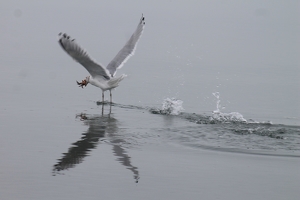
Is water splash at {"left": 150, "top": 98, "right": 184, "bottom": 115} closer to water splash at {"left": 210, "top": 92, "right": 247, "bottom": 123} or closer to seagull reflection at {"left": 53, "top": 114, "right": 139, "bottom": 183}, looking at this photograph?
water splash at {"left": 210, "top": 92, "right": 247, "bottom": 123}

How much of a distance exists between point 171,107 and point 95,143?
375 cm

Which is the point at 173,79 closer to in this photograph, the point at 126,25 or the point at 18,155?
the point at 18,155

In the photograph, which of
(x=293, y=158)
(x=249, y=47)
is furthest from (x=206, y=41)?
(x=293, y=158)

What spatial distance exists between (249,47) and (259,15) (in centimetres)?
1775

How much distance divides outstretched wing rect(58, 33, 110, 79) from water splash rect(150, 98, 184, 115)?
58.0 inches

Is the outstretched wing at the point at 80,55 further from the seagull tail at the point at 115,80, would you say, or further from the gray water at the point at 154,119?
the gray water at the point at 154,119

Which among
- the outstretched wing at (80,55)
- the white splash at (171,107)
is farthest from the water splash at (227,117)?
the outstretched wing at (80,55)

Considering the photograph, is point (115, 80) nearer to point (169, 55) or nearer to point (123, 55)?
point (123, 55)

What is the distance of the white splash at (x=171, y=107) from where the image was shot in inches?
577

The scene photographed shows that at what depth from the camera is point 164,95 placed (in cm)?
1705

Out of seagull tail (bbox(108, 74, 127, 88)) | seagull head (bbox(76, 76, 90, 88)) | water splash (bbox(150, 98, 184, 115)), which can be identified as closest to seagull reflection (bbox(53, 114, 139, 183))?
water splash (bbox(150, 98, 184, 115))

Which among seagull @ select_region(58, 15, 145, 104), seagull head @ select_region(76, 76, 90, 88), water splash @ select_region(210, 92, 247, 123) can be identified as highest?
seagull @ select_region(58, 15, 145, 104)

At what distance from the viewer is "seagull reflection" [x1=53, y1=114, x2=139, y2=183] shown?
995cm

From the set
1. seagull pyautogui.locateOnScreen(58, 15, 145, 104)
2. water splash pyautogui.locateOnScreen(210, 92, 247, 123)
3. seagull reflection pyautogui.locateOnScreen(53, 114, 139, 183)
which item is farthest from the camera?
water splash pyautogui.locateOnScreen(210, 92, 247, 123)
